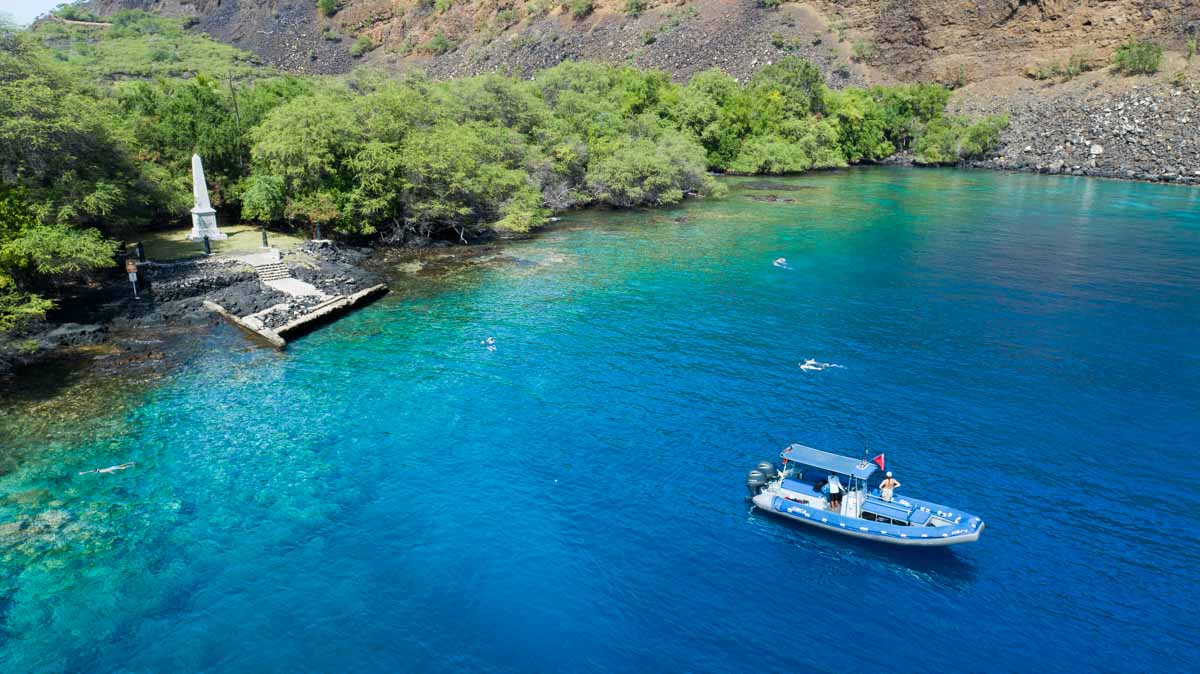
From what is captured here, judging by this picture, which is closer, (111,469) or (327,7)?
(111,469)

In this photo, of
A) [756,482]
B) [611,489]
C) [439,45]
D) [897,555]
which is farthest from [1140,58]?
[439,45]

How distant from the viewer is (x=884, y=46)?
152 meters

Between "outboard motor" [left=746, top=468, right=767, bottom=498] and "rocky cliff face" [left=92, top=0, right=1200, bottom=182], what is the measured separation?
363ft

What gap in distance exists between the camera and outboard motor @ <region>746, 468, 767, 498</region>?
90.9 ft

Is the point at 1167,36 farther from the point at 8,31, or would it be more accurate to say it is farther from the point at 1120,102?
the point at 8,31

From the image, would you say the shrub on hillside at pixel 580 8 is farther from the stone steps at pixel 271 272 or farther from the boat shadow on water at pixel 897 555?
the boat shadow on water at pixel 897 555

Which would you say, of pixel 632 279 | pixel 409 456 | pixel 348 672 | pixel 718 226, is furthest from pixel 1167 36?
pixel 348 672

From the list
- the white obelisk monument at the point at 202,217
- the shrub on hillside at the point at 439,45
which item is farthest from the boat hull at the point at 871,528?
the shrub on hillside at the point at 439,45

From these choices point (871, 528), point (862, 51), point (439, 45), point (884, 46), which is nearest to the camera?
point (871, 528)

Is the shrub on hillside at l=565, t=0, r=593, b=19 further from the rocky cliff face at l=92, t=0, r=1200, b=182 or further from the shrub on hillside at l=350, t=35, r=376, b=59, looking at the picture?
the shrub on hillside at l=350, t=35, r=376, b=59

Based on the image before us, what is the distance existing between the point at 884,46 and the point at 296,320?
147 meters

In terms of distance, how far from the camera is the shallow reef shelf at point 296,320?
41750 millimetres

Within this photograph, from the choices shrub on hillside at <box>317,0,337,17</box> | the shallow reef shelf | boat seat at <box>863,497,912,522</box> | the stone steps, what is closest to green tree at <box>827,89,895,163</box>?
the shallow reef shelf

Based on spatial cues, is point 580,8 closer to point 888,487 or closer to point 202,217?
point 202,217
